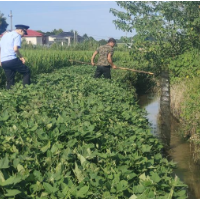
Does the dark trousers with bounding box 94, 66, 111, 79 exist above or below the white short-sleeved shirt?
below

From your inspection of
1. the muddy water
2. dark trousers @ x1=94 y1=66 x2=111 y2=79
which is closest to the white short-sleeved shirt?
dark trousers @ x1=94 y1=66 x2=111 y2=79

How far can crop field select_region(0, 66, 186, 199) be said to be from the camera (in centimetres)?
317

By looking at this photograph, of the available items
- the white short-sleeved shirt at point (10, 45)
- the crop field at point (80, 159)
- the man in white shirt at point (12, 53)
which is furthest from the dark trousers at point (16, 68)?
the crop field at point (80, 159)

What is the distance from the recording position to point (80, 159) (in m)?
3.79

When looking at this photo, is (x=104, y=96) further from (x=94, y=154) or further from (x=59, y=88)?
(x=94, y=154)

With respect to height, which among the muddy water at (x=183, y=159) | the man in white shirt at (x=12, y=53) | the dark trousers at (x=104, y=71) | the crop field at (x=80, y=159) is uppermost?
the man in white shirt at (x=12, y=53)

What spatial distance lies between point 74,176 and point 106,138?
1089mm

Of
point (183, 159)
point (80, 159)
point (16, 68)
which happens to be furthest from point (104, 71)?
point (80, 159)

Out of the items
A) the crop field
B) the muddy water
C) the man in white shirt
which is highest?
the man in white shirt

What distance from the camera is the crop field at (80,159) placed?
3.17m

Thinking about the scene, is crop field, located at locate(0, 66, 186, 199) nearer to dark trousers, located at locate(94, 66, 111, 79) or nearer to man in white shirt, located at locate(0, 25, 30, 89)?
man in white shirt, located at locate(0, 25, 30, 89)

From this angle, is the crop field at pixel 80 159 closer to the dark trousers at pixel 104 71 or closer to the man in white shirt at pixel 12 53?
the man in white shirt at pixel 12 53

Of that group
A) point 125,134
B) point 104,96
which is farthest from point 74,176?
point 104,96

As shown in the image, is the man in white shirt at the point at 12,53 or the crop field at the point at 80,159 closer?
the crop field at the point at 80,159
